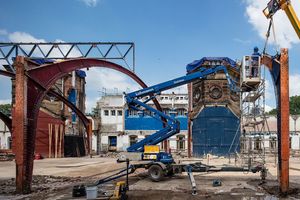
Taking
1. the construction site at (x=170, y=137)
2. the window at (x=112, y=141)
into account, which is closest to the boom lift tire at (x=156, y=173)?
the construction site at (x=170, y=137)

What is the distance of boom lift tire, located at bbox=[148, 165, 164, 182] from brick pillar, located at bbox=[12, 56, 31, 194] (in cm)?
591

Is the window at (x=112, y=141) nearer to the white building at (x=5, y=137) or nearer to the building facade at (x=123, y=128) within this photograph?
the building facade at (x=123, y=128)

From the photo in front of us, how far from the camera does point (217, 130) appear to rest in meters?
39.3

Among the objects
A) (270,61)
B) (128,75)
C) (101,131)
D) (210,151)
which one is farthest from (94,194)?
(101,131)

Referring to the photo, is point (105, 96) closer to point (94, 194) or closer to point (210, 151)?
point (210, 151)

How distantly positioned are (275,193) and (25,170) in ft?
32.8

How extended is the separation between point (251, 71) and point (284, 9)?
6.19m

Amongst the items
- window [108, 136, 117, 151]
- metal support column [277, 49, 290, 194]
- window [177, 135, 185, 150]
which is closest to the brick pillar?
metal support column [277, 49, 290, 194]

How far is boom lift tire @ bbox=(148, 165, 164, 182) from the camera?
17078 mm

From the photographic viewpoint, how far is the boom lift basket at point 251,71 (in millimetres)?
17266

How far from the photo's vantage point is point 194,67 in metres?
41.2

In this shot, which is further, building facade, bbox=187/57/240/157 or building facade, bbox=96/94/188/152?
building facade, bbox=96/94/188/152

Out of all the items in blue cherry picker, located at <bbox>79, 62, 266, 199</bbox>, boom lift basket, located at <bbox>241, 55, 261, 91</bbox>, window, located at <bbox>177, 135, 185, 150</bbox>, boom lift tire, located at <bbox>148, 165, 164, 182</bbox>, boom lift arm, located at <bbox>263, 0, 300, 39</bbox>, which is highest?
boom lift arm, located at <bbox>263, 0, 300, 39</bbox>

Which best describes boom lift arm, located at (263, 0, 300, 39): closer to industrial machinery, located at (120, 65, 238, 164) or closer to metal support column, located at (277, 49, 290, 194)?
industrial machinery, located at (120, 65, 238, 164)
